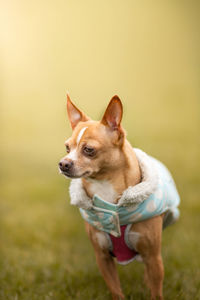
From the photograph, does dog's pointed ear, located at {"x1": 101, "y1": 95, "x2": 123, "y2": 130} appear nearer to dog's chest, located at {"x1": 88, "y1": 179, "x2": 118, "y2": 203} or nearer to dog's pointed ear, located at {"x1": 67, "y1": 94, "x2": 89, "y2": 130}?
dog's pointed ear, located at {"x1": 67, "y1": 94, "x2": 89, "y2": 130}

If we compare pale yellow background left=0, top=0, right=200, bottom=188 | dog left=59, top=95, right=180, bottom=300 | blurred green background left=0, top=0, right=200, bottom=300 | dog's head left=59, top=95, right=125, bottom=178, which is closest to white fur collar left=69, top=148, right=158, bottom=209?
dog left=59, top=95, right=180, bottom=300

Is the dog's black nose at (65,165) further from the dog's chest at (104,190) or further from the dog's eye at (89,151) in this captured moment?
the dog's chest at (104,190)

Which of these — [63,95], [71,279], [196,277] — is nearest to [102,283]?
[71,279]

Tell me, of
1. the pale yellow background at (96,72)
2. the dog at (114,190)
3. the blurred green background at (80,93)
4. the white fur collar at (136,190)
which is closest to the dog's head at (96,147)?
the dog at (114,190)

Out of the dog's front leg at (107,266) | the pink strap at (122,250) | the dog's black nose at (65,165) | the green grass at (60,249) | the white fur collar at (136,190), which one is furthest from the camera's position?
the green grass at (60,249)

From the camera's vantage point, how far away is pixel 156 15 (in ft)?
16.1

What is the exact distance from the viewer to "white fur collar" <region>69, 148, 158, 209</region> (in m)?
2.05

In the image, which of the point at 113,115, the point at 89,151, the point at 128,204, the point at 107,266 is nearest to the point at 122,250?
the point at 107,266

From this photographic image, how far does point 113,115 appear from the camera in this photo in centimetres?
201

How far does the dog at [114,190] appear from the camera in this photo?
1980 mm

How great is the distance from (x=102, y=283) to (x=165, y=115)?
3553 millimetres

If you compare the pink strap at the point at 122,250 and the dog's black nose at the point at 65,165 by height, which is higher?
the dog's black nose at the point at 65,165

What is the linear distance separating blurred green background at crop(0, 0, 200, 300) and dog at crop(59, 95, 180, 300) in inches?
51.6

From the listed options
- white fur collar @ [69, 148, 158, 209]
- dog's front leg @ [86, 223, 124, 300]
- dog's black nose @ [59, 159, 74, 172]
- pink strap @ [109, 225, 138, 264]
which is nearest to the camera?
dog's black nose @ [59, 159, 74, 172]
